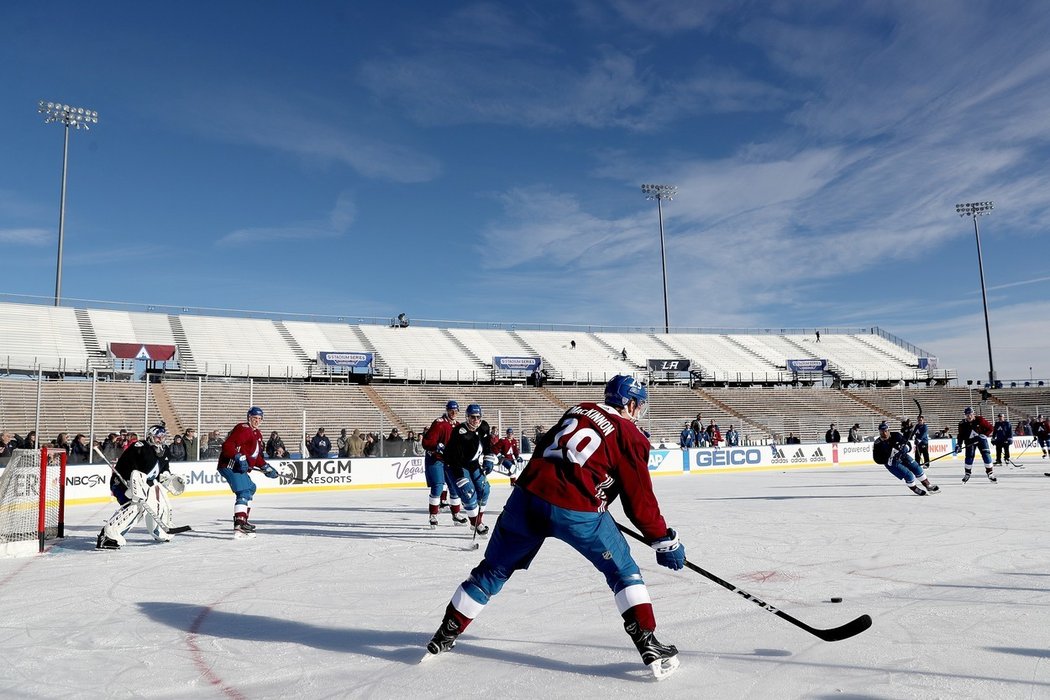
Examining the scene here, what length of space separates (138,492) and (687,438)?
1999 cm

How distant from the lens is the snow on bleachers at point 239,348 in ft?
122

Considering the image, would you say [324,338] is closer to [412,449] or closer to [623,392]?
[412,449]

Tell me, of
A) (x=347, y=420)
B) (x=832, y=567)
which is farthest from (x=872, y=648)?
Answer: (x=347, y=420)

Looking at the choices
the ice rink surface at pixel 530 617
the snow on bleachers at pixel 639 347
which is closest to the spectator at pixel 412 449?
the ice rink surface at pixel 530 617

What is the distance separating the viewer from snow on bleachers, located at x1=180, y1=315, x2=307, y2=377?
37.3 metres

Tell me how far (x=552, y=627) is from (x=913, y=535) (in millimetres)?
5658

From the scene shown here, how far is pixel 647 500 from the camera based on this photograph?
12.8 feet

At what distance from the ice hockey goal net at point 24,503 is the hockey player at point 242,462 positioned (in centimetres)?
205

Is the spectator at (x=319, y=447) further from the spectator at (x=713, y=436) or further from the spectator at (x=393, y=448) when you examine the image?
the spectator at (x=713, y=436)

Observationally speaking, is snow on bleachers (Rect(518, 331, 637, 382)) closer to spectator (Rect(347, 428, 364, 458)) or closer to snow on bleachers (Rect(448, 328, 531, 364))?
snow on bleachers (Rect(448, 328, 531, 364))

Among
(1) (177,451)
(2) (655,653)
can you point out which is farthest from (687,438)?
(2) (655,653)

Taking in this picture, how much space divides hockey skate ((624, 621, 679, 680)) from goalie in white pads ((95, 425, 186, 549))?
23.5ft

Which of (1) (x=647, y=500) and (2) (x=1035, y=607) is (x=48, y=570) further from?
(2) (x=1035, y=607)

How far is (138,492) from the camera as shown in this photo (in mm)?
8898
